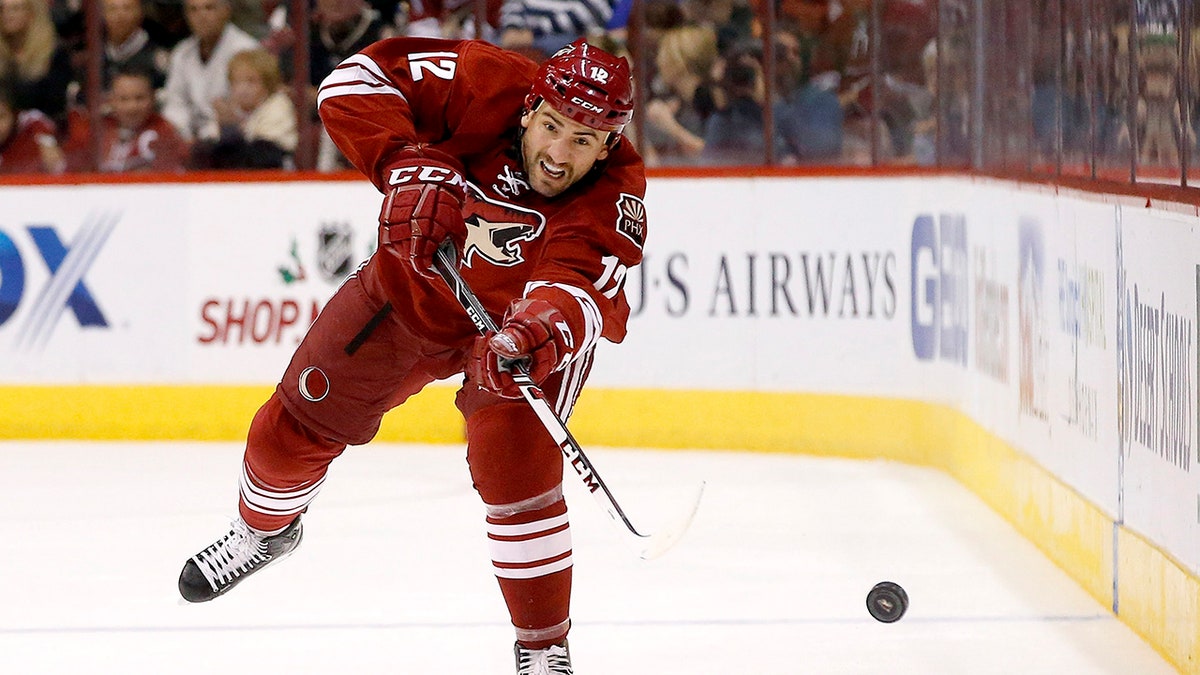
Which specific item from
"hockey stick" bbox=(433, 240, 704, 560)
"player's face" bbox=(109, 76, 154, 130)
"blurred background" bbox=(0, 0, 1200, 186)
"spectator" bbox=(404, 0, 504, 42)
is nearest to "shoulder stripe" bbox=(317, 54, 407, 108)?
"hockey stick" bbox=(433, 240, 704, 560)

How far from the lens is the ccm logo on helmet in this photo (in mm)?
2971

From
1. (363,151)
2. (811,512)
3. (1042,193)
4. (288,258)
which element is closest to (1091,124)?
(1042,193)

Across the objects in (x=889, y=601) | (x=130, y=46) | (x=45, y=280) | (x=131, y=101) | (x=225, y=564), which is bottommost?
(x=45, y=280)

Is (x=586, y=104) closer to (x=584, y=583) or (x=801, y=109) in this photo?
(x=584, y=583)

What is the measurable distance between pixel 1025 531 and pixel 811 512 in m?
0.74

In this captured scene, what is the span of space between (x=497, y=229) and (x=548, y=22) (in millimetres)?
3874

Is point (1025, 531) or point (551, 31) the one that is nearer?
point (1025, 531)

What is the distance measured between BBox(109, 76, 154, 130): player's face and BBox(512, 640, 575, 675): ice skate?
4610mm

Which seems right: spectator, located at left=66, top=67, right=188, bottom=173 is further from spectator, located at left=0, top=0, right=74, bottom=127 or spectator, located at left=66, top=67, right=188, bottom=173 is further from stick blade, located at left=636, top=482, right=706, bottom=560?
stick blade, located at left=636, top=482, right=706, bottom=560

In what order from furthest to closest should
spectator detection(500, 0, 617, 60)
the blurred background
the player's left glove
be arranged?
spectator detection(500, 0, 617, 60), the blurred background, the player's left glove

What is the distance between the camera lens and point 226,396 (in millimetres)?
6848

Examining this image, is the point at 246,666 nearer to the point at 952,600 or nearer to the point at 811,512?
the point at 952,600

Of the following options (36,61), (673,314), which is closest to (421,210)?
(673,314)

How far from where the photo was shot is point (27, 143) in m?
7.11
